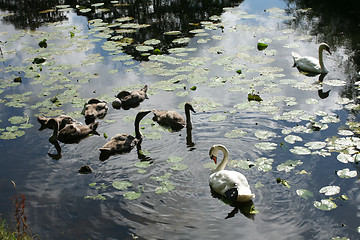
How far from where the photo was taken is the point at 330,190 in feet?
20.4

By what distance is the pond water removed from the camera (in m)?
6.00

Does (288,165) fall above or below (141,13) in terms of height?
below

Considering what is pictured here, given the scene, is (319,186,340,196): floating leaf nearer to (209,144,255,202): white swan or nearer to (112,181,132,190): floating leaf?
(209,144,255,202): white swan

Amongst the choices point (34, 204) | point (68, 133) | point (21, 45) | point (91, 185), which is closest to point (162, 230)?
point (91, 185)

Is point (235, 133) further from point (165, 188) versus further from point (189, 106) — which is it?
point (165, 188)

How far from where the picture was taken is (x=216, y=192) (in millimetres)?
6539

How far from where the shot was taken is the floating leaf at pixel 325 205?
5.91 meters

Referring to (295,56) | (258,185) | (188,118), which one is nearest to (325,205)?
(258,185)

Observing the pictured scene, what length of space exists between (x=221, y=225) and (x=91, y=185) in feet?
8.07

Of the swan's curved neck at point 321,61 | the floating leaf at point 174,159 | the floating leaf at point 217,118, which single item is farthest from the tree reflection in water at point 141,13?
the floating leaf at point 174,159

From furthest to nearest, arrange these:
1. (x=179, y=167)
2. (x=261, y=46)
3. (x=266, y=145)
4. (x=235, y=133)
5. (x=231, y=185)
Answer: (x=261, y=46) < (x=235, y=133) < (x=266, y=145) < (x=179, y=167) < (x=231, y=185)

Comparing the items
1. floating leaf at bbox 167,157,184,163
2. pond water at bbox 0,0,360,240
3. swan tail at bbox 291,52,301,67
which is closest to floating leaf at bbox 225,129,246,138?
pond water at bbox 0,0,360,240

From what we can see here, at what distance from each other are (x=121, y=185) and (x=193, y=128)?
7.67 feet

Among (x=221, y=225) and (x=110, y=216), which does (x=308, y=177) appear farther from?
(x=110, y=216)
